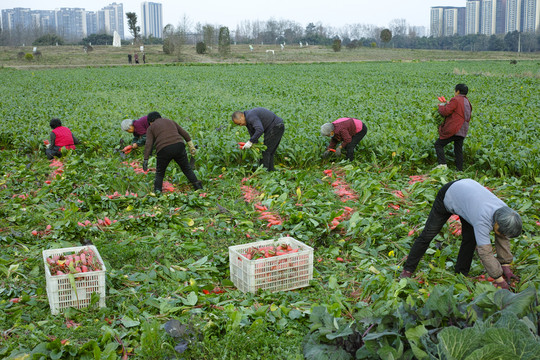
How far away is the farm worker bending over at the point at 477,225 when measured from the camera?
414cm

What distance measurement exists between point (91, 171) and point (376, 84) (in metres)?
19.8

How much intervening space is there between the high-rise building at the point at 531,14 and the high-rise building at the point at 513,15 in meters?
2.80

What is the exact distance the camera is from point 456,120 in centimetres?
878

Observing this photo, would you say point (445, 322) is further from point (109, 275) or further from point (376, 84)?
point (376, 84)

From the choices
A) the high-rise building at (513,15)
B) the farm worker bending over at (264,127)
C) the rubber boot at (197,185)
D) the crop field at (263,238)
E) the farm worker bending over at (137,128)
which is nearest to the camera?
the crop field at (263,238)

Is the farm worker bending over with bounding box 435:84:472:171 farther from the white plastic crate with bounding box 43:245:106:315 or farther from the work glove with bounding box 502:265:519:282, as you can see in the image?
the white plastic crate with bounding box 43:245:106:315

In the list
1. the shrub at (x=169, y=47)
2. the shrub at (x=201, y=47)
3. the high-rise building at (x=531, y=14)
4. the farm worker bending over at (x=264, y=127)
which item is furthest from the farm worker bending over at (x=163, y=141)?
the high-rise building at (x=531, y=14)

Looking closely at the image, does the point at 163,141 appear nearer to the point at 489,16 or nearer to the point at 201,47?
the point at 201,47

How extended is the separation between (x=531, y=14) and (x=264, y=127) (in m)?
190

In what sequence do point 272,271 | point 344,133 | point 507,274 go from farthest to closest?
point 344,133
point 272,271
point 507,274

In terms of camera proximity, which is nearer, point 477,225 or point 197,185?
point 477,225

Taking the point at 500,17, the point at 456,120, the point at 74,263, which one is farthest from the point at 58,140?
the point at 500,17

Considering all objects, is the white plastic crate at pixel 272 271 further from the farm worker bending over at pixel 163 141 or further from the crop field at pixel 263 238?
the farm worker bending over at pixel 163 141

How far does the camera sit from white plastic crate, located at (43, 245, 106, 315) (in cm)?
438
